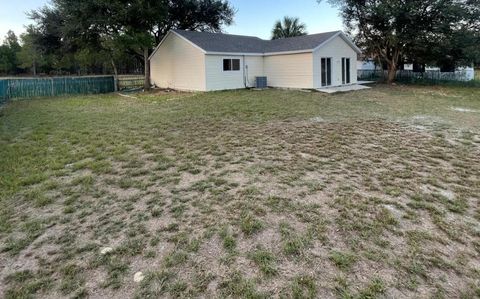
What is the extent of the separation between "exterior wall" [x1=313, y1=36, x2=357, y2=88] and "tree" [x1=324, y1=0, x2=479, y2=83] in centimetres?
275

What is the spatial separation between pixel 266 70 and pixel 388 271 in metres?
16.5

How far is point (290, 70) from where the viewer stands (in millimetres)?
16875

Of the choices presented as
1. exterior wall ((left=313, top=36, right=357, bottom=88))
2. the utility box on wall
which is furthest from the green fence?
exterior wall ((left=313, top=36, right=357, bottom=88))

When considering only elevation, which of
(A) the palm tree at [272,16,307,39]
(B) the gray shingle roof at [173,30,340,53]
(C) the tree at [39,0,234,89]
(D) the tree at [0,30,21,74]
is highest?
(D) the tree at [0,30,21,74]

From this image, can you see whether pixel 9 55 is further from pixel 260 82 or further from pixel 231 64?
pixel 260 82

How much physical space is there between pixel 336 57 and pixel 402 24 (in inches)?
201

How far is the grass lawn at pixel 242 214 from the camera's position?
7.64 ft

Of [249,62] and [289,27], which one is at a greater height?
[289,27]

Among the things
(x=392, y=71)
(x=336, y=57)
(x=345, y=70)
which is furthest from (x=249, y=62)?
(x=392, y=71)

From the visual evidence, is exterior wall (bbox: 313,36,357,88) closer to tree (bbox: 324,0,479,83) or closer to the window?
tree (bbox: 324,0,479,83)

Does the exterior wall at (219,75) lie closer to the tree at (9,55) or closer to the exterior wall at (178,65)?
the exterior wall at (178,65)

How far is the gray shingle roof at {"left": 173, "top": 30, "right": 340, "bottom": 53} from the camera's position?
16250 millimetres

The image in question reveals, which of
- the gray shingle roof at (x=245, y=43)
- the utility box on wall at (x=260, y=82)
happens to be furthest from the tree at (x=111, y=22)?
the utility box on wall at (x=260, y=82)

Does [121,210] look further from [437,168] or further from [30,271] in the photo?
[437,168]
